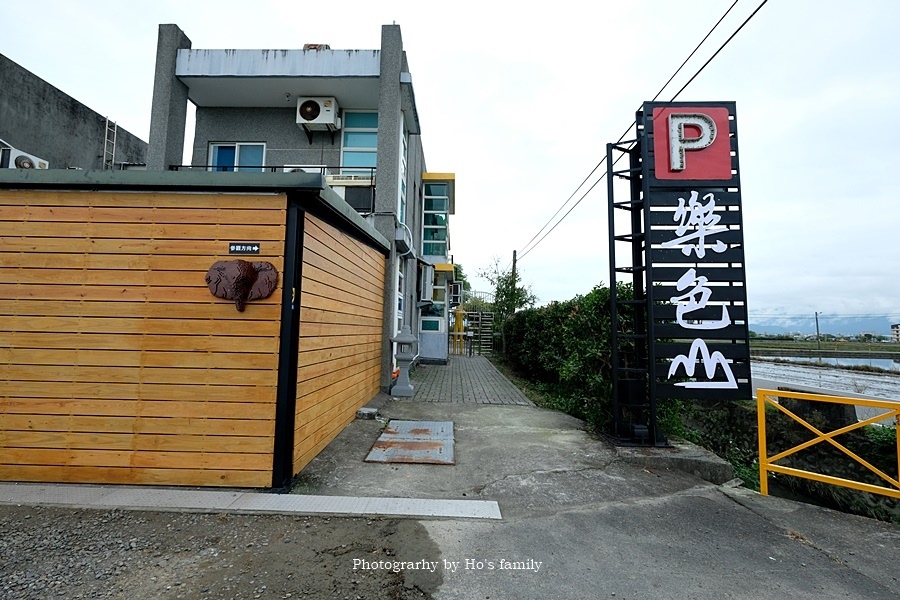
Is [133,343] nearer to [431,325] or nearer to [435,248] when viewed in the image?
[431,325]

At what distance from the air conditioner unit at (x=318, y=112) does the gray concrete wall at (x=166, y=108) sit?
271 cm

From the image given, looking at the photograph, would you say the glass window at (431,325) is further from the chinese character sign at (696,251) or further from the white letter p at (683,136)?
the white letter p at (683,136)

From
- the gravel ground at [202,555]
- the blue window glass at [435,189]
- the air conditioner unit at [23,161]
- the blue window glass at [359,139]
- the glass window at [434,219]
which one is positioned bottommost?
the gravel ground at [202,555]

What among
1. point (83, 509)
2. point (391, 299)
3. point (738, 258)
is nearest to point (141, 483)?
point (83, 509)

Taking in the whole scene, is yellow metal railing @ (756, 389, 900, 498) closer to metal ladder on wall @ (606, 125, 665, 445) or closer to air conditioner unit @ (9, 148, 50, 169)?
metal ladder on wall @ (606, 125, 665, 445)

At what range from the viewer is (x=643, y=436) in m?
5.29

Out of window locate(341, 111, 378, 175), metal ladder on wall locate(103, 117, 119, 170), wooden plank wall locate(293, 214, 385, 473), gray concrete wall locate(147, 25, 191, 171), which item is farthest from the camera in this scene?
metal ladder on wall locate(103, 117, 119, 170)

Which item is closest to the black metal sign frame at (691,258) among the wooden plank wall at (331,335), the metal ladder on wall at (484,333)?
the wooden plank wall at (331,335)

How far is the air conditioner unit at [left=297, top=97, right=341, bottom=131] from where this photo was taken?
9953 mm

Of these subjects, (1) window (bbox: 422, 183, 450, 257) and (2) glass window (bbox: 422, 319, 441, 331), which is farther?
(1) window (bbox: 422, 183, 450, 257)

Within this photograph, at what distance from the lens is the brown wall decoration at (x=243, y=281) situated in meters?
3.73

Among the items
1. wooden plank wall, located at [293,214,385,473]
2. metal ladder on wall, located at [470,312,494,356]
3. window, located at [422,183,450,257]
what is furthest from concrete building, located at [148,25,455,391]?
metal ladder on wall, located at [470,312,494,356]

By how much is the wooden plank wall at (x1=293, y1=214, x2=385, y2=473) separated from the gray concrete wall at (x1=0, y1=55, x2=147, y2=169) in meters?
11.0

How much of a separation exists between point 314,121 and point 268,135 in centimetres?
163
